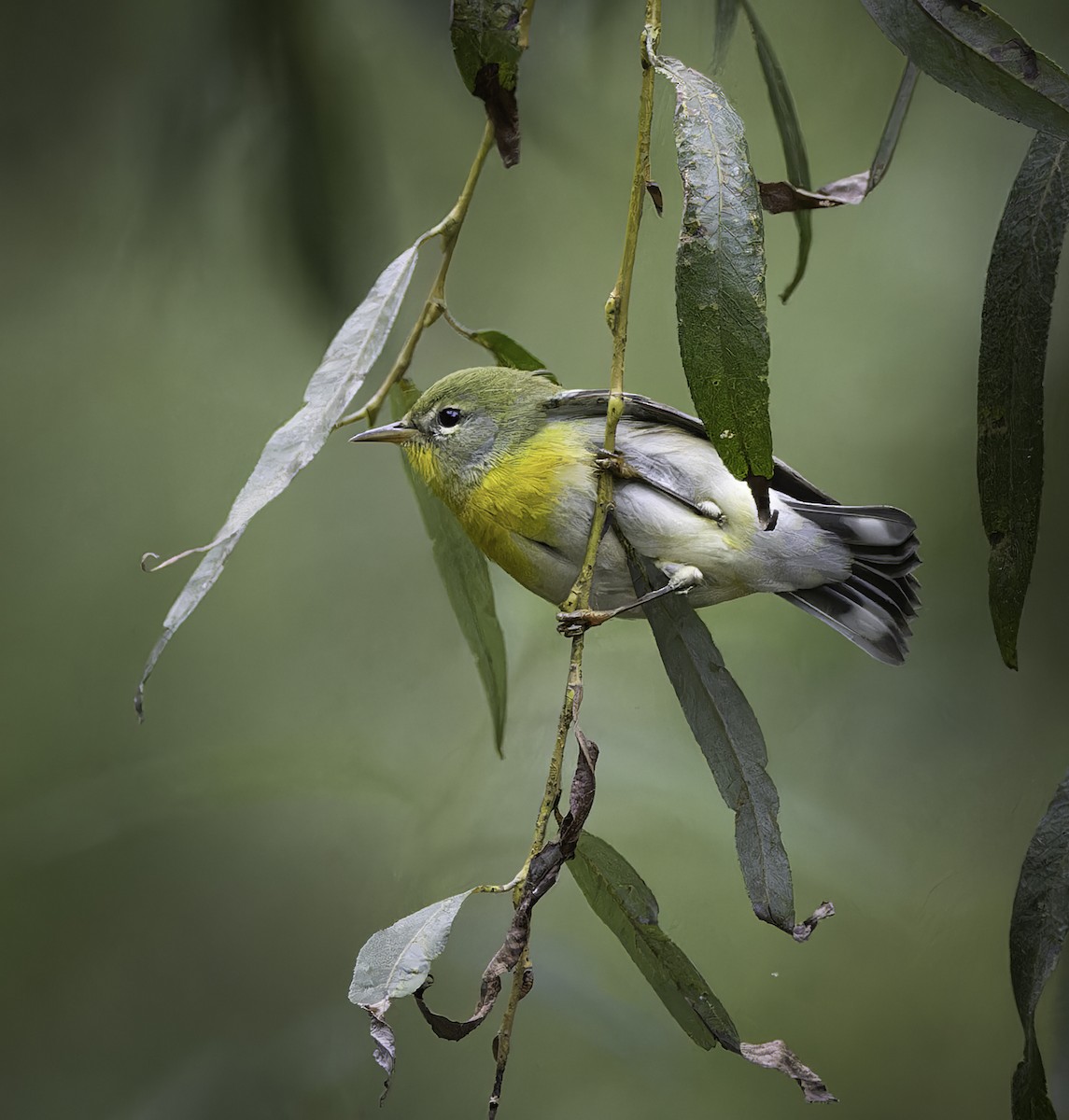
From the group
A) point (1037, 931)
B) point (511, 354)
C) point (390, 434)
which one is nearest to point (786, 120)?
point (511, 354)

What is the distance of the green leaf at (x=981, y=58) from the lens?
0.52 m

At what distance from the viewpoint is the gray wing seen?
0.71 metres

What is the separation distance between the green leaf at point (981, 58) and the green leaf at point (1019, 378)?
0.12 meters

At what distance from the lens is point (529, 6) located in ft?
2.29

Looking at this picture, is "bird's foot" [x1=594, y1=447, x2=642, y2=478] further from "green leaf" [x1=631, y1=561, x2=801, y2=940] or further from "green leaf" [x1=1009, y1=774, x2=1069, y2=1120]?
"green leaf" [x1=1009, y1=774, x2=1069, y2=1120]

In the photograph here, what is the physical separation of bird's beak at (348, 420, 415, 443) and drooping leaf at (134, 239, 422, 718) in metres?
0.11

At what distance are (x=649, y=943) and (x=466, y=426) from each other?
1.20ft

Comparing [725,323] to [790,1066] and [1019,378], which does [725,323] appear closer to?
[1019,378]

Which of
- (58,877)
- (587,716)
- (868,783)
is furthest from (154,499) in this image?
(868,783)

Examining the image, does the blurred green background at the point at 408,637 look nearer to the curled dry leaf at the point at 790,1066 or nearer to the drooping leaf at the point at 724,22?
the drooping leaf at the point at 724,22

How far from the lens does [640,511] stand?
70 cm

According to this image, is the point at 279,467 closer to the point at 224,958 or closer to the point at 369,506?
the point at 369,506

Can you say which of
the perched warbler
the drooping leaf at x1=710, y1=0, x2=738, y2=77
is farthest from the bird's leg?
the drooping leaf at x1=710, y1=0, x2=738, y2=77

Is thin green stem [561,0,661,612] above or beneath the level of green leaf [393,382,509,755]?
above
